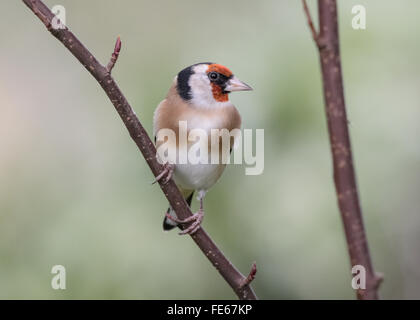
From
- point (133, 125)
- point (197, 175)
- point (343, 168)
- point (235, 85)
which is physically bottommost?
point (343, 168)

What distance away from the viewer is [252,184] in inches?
135

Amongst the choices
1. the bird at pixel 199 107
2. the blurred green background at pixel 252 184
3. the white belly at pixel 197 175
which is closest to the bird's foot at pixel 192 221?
the bird at pixel 199 107

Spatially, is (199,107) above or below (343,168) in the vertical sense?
above

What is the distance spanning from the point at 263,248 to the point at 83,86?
1575mm

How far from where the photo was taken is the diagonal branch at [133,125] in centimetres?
160

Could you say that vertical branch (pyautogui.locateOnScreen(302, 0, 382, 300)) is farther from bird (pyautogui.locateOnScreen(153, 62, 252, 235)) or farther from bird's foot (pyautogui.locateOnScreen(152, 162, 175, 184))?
bird (pyautogui.locateOnScreen(153, 62, 252, 235))

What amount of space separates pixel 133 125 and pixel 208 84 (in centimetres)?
103

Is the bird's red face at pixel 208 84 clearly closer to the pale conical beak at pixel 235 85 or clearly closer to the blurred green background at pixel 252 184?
the pale conical beak at pixel 235 85

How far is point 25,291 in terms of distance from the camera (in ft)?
11.3

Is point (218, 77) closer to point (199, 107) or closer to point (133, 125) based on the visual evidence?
point (199, 107)

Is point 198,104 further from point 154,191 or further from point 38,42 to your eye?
point 38,42

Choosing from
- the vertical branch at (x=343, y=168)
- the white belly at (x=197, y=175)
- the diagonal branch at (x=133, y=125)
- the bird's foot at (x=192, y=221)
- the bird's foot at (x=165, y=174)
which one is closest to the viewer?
the vertical branch at (x=343, y=168)

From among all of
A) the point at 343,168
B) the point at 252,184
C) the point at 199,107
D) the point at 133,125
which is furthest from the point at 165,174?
the point at 252,184

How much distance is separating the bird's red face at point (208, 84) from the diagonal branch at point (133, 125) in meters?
0.79
